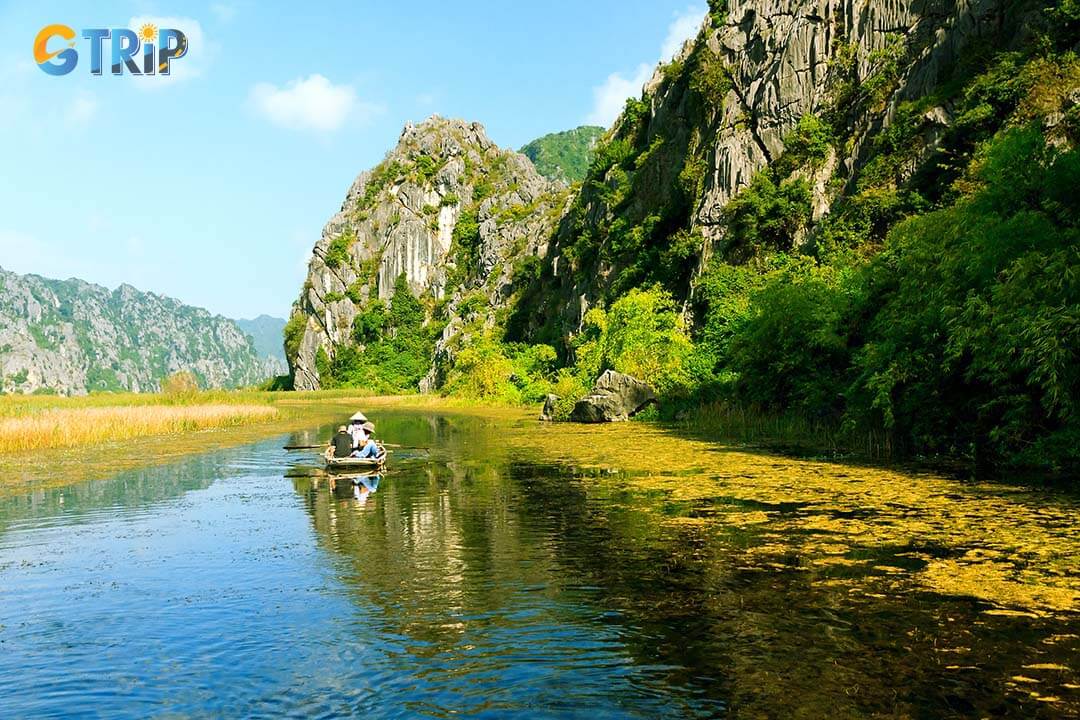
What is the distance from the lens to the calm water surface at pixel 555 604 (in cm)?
698

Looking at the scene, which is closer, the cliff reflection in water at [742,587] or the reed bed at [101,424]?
the cliff reflection in water at [742,587]

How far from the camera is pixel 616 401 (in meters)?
42.9

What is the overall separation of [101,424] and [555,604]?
32.6 meters

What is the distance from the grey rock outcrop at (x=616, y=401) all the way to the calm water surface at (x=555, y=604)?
77.5ft

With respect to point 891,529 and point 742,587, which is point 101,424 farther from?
point 891,529

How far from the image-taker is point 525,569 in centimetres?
1163

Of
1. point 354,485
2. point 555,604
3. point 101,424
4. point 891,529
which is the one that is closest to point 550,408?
point 101,424

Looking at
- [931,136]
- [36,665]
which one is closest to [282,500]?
[36,665]

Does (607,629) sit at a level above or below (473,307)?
below

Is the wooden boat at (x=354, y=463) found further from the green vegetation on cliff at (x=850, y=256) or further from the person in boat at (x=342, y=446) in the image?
the green vegetation on cliff at (x=850, y=256)

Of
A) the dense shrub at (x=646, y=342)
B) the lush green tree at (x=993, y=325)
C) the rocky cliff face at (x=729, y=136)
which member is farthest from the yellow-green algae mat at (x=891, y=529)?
the rocky cliff face at (x=729, y=136)

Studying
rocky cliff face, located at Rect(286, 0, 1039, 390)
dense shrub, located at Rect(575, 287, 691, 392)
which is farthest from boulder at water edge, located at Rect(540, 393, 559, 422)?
rocky cliff face, located at Rect(286, 0, 1039, 390)

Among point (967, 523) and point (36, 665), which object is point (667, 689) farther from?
point (967, 523)

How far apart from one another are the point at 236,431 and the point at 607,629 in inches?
1531
